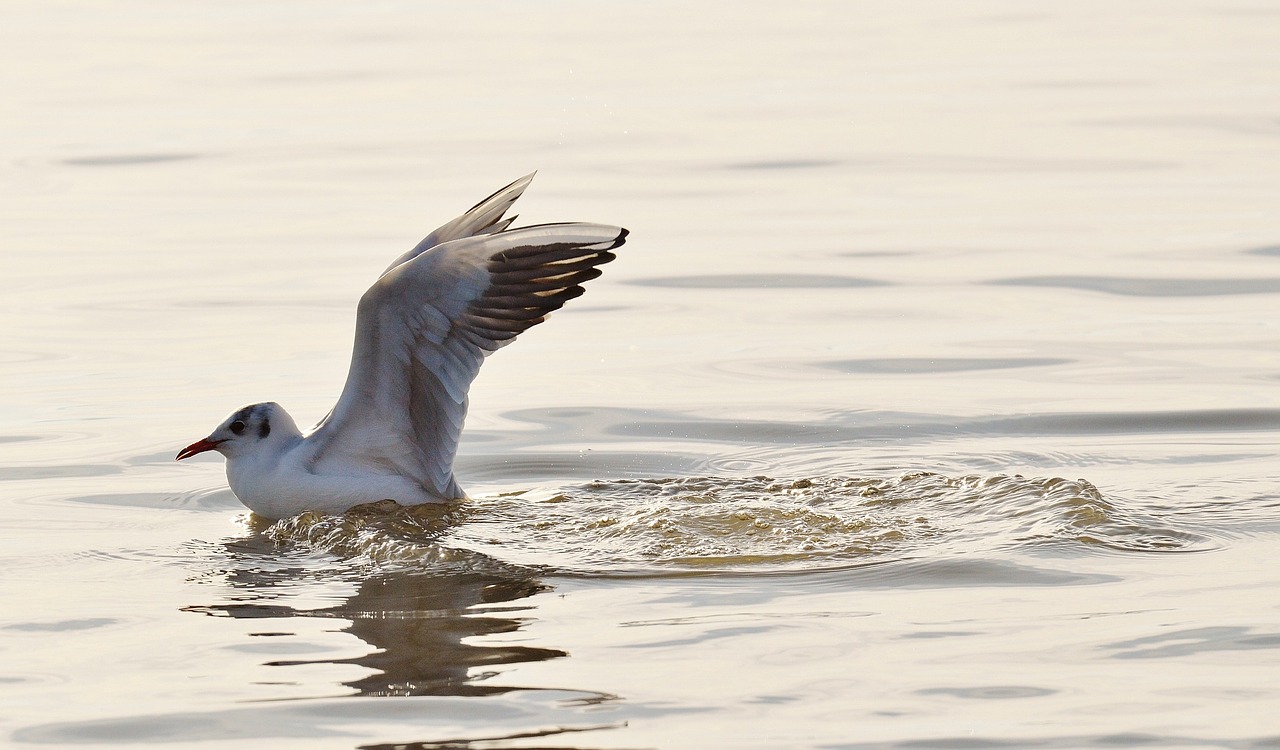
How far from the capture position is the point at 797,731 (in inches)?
223

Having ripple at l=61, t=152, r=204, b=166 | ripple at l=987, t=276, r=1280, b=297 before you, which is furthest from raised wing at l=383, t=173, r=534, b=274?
ripple at l=61, t=152, r=204, b=166

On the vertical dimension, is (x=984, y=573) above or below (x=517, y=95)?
below

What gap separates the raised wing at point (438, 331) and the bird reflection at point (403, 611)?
813mm

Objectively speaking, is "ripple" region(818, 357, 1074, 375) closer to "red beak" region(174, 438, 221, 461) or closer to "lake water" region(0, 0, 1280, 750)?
"lake water" region(0, 0, 1280, 750)

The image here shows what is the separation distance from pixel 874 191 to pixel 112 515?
27.1ft

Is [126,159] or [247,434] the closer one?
[247,434]

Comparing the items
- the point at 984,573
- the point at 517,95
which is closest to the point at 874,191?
the point at 517,95

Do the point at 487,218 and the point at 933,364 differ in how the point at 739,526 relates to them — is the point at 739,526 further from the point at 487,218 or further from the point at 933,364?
the point at 933,364

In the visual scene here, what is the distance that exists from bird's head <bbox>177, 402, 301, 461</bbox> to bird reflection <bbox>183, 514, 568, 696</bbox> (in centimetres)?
71

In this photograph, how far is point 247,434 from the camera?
29.5 ft

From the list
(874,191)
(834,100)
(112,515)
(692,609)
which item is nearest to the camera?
(692,609)

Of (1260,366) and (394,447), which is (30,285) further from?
(1260,366)

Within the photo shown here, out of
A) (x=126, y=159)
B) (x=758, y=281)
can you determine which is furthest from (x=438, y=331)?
(x=126, y=159)

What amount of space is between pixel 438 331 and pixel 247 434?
1.05 metres
